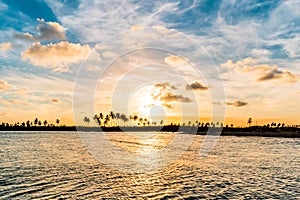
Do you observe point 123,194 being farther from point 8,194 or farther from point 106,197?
point 8,194

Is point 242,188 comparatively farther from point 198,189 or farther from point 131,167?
point 131,167

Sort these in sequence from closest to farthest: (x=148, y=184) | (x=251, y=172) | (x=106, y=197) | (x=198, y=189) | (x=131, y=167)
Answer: (x=106, y=197)
(x=198, y=189)
(x=148, y=184)
(x=251, y=172)
(x=131, y=167)

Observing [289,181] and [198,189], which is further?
[289,181]

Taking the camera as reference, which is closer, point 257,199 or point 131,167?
point 257,199

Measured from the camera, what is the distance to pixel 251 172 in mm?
45094

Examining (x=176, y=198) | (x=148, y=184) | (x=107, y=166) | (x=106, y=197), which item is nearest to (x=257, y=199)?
(x=176, y=198)

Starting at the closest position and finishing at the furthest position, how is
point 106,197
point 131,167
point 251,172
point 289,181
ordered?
1. point 106,197
2. point 289,181
3. point 251,172
4. point 131,167

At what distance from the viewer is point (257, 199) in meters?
28.3

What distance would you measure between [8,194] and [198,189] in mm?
21083

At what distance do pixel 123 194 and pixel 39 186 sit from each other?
424 inches

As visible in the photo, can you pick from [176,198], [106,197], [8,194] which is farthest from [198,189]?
[8,194]

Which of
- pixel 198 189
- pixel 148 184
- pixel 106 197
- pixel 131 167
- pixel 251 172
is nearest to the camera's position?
pixel 106 197

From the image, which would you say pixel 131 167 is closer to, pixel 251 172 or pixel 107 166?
pixel 107 166

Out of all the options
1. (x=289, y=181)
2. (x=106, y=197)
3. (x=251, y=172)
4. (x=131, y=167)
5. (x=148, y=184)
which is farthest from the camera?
(x=131, y=167)
